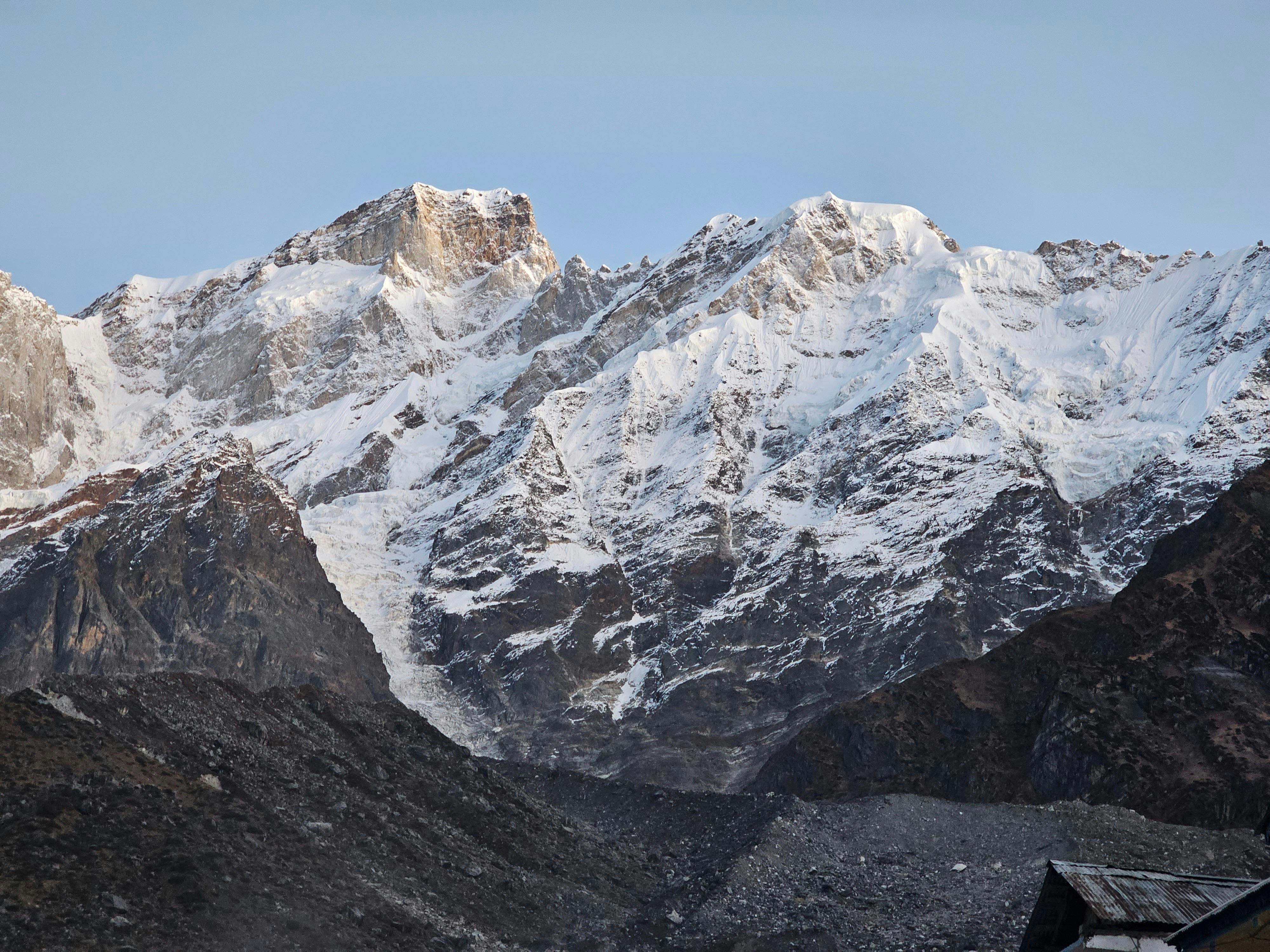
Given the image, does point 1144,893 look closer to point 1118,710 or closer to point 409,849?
point 409,849

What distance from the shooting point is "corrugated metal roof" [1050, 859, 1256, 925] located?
114ft

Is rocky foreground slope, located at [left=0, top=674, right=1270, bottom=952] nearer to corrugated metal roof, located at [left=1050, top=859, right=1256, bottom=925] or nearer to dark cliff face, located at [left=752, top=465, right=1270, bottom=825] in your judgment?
dark cliff face, located at [left=752, top=465, right=1270, bottom=825]

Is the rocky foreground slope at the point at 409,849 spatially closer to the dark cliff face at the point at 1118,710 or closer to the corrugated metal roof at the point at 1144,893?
the dark cliff face at the point at 1118,710

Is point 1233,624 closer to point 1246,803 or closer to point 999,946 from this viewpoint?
point 1246,803

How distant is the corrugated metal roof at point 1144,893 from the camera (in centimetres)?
3481

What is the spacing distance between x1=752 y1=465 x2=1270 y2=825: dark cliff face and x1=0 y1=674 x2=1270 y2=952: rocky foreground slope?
700 inches

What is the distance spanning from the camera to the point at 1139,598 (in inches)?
4838

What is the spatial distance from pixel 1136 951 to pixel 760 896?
40.2 meters

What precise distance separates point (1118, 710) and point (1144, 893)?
76.5 meters

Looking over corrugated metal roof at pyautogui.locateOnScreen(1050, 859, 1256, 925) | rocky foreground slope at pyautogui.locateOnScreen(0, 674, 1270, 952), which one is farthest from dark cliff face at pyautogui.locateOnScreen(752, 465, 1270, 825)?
corrugated metal roof at pyautogui.locateOnScreen(1050, 859, 1256, 925)

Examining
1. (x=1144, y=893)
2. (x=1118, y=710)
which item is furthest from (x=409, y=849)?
(x=1118, y=710)

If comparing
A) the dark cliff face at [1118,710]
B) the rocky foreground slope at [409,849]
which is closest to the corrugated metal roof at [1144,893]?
the rocky foreground slope at [409,849]

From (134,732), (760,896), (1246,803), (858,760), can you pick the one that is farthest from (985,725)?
(134,732)

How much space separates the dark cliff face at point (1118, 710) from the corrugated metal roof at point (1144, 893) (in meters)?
58.2
